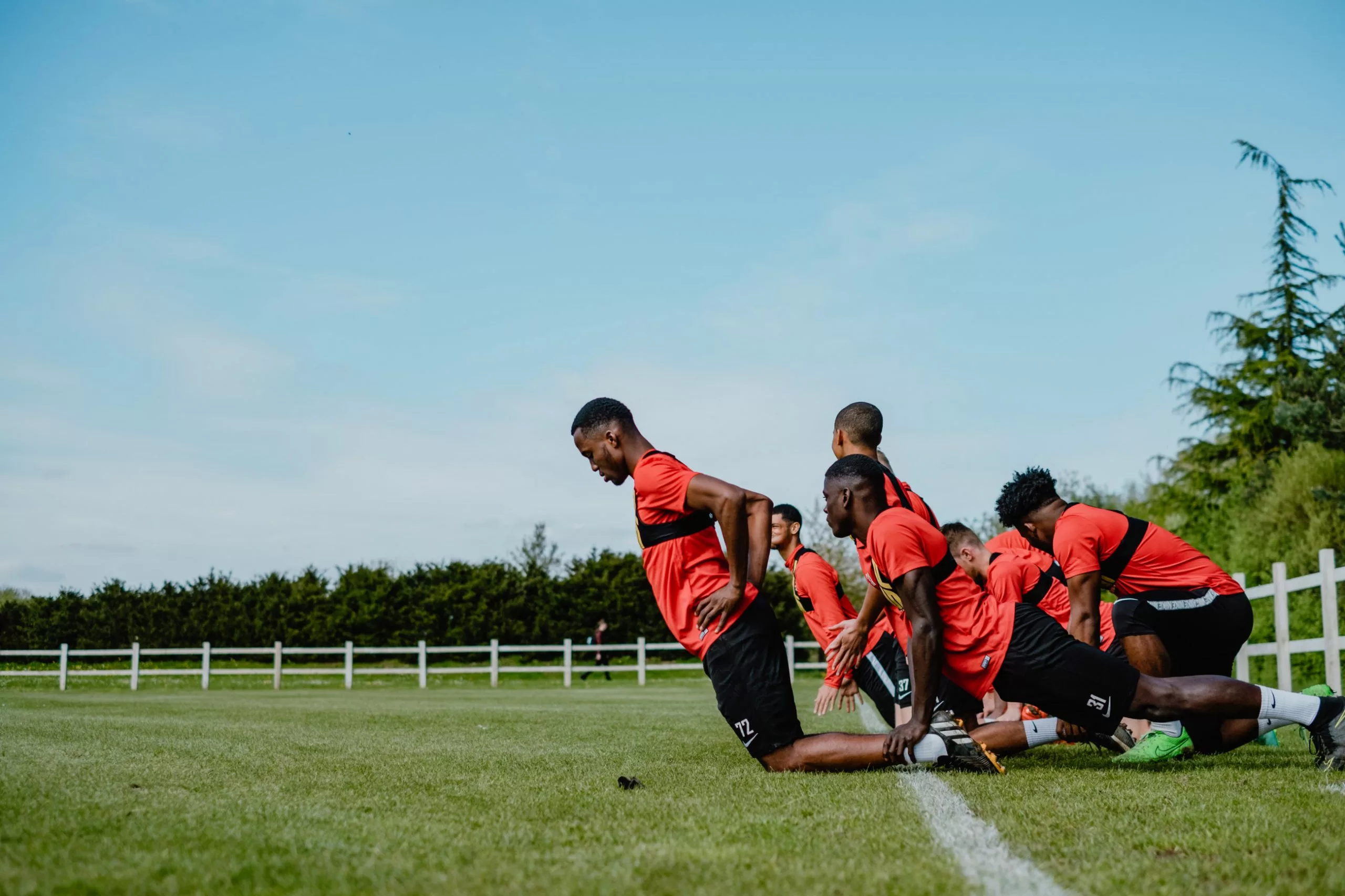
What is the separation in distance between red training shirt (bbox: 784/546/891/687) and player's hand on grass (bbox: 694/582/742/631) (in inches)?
66.4

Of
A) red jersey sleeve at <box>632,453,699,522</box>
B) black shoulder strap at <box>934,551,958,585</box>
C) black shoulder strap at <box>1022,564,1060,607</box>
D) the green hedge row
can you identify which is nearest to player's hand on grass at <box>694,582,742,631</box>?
red jersey sleeve at <box>632,453,699,522</box>

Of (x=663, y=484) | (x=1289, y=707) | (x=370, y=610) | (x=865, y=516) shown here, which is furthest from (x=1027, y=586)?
(x=370, y=610)

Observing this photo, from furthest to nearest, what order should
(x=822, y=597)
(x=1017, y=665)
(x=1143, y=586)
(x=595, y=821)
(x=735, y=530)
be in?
(x=822, y=597) → (x=1143, y=586) → (x=735, y=530) → (x=1017, y=665) → (x=595, y=821)

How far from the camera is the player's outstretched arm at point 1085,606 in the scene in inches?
238

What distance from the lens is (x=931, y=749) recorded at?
5195mm

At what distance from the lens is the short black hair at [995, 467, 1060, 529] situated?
6281mm

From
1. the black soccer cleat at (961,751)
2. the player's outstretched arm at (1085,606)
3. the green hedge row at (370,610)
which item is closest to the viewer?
the black soccer cleat at (961,751)

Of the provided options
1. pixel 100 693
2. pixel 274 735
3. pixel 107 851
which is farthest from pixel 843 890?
pixel 100 693

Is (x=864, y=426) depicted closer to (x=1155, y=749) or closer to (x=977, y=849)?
(x=1155, y=749)

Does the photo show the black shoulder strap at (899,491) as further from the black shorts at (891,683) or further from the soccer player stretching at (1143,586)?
the black shorts at (891,683)

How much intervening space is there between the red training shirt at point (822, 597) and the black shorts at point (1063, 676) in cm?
187

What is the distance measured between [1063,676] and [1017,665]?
0.21 meters

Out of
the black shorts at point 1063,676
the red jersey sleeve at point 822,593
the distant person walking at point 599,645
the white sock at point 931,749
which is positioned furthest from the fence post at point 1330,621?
the distant person walking at point 599,645

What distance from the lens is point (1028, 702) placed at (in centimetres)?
512
